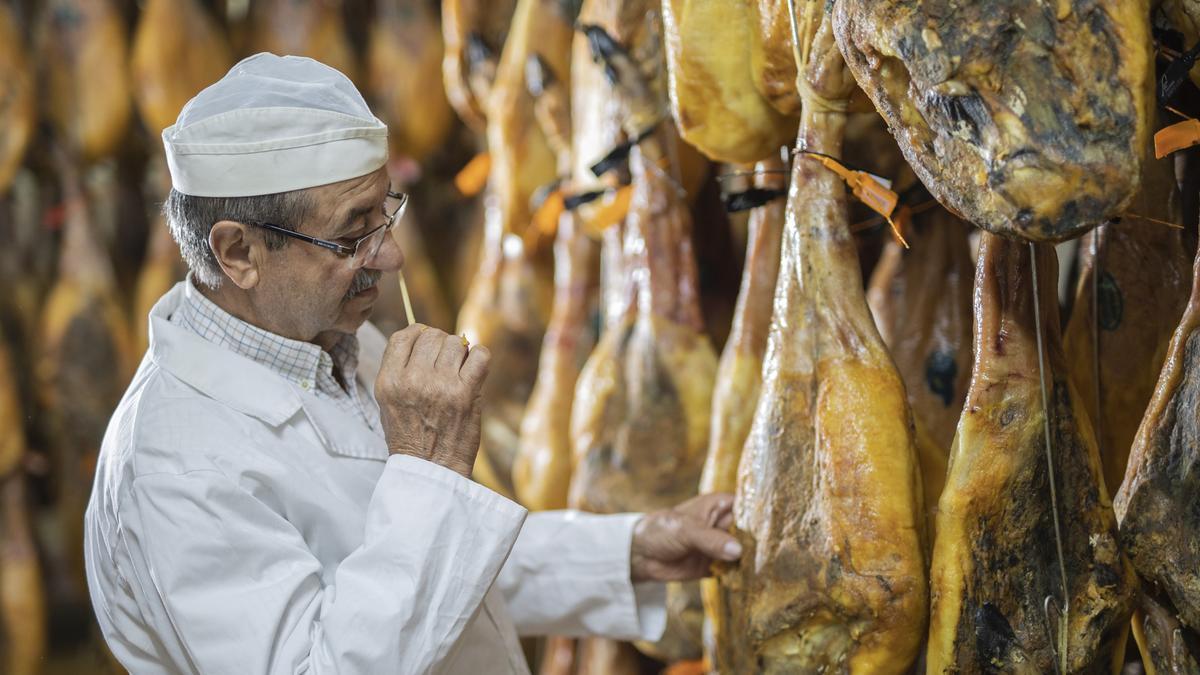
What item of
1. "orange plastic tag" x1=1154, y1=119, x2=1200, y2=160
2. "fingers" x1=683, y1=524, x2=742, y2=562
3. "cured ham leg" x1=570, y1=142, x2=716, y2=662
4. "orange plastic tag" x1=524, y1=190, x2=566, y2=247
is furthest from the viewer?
"orange plastic tag" x1=524, y1=190, x2=566, y2=247

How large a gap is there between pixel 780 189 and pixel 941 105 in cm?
79

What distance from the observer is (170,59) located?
4.16 meters

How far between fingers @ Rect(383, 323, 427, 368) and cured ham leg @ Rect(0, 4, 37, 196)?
9.61 ft

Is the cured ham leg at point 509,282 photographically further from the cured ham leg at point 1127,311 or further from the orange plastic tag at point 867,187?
the cured ham leg at point 1127,311

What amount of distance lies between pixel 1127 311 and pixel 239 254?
1.31 metres

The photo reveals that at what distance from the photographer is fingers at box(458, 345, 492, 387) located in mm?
1760

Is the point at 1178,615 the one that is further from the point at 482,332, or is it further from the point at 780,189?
the point at 482,332

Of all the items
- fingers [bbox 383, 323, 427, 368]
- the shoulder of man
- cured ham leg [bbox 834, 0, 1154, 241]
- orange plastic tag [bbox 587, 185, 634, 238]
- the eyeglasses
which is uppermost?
cured ham leg [bbox 834, 0, 1154, 241]

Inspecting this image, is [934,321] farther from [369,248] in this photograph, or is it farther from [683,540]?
[369,248]

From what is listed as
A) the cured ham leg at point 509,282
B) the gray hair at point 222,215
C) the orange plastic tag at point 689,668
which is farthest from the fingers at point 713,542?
the cured ham leg at point 509,282

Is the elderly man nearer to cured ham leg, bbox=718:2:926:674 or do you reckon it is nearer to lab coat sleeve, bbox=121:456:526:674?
lab coat sleeve, bbox=121:456:526:674

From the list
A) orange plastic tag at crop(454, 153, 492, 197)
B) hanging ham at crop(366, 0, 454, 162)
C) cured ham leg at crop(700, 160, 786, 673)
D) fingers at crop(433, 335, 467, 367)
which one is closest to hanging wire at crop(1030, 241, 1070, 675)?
cured ham leg at crop(700, 160, 786, 673)

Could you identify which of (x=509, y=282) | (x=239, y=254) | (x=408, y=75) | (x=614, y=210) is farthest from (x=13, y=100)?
(x=239, y=254)

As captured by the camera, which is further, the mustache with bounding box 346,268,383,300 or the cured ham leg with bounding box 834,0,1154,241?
the mustache with bounding box 346,268,383,300
